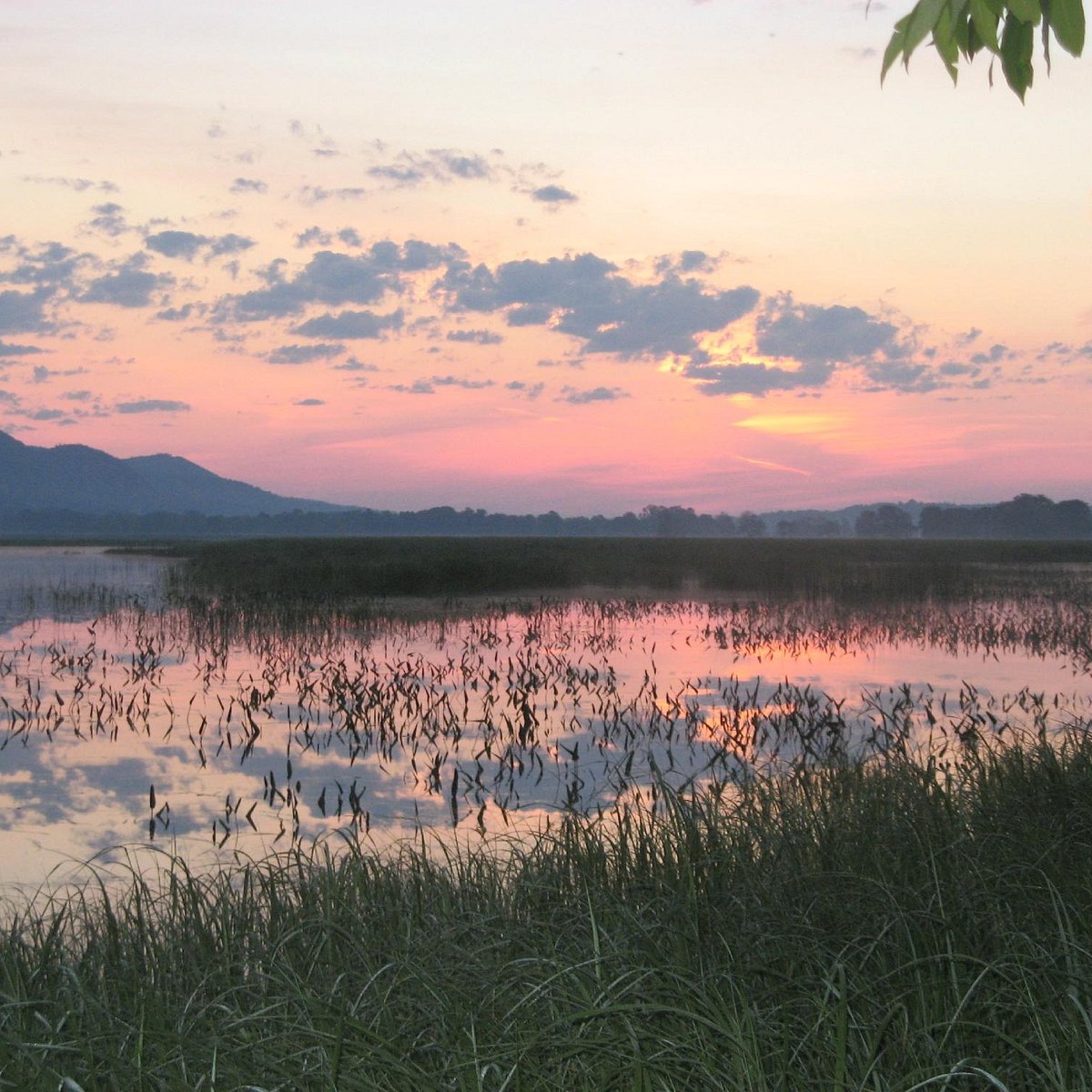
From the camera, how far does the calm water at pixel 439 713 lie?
1078 centimetres

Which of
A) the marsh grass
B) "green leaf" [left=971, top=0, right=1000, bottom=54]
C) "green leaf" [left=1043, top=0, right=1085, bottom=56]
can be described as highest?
"green leaf" [left=971, top=0, right=1000, bottom=54]

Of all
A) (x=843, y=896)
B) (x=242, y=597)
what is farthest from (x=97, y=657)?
(x=843, y=896)

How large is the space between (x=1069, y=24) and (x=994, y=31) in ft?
1.04

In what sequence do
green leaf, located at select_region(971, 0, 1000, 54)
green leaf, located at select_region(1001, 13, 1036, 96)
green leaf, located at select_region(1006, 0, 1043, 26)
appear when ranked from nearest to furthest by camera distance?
green leaf, located at select_region(1006, 0, 1043, 26), green leaf, located at select_region(971, 0, 1000, 54), green leaf, located at select_region(1001, 13, 1036, 96)

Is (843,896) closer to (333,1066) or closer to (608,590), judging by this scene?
(333,1066)

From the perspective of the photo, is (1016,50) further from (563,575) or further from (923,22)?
(563,575)

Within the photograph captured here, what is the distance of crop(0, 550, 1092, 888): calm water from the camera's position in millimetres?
10781

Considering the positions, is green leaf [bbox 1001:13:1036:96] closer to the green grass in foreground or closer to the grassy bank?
the green grass in foreground

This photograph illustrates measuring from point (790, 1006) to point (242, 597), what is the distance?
97.2ft

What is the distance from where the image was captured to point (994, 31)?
3914 millimetres

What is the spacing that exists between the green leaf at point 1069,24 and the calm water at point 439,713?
15.1 feet

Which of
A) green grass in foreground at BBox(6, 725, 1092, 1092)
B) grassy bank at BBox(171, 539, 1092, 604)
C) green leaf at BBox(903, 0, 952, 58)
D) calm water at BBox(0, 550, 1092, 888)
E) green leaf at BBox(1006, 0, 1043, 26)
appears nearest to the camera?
green leaf at BBox(1006, 0, 1043, 26)

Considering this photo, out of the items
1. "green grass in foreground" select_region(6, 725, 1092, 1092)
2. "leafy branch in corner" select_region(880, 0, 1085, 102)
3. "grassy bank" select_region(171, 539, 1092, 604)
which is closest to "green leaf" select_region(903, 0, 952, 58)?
"leafy branch in corner" select_region(880, 0, 1085, 102)

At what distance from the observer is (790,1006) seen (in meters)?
4.66
